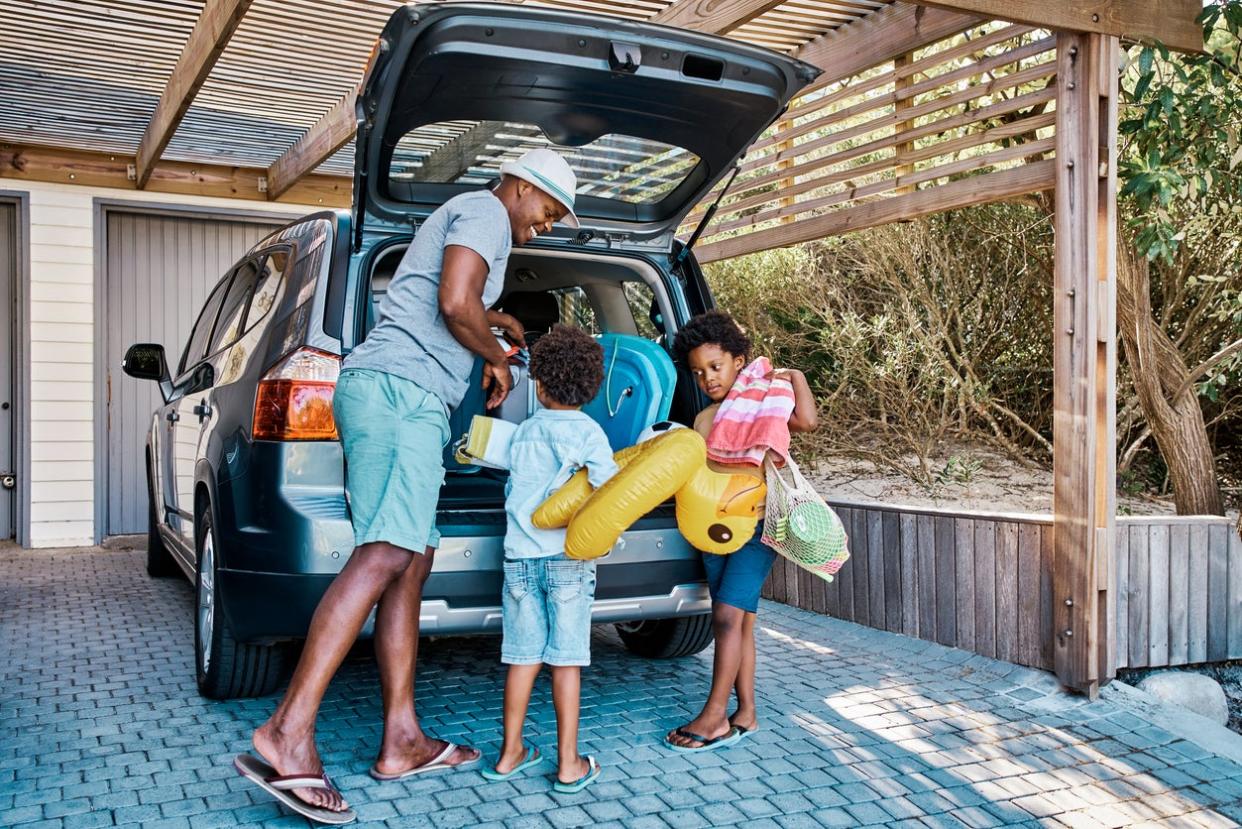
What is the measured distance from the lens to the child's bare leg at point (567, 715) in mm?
3154

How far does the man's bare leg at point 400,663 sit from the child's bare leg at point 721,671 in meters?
0.83

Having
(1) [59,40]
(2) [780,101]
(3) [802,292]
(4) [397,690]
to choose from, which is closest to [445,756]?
(4) [397,690]

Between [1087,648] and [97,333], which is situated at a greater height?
[97,333]

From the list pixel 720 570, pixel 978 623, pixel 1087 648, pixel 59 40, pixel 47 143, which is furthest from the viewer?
pixel 47 143

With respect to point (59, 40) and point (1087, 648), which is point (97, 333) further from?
point (1087, 648)

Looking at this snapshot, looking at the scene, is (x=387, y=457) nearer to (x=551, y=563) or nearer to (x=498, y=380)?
(x=498, y=380)

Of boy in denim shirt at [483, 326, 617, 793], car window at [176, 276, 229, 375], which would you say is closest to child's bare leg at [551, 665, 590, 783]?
boy in denim shirt at [483, 326, 617, 793]

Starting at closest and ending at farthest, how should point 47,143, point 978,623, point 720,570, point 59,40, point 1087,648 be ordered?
point 720,570 < point 1087,648 < point 978,623 < point 59,40 < point 47,143

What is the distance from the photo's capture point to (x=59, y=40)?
5508mm

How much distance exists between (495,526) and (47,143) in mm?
5988

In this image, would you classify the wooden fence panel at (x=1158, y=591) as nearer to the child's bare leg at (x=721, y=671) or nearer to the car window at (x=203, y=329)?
the child's bare leg at (x=721, y=671)

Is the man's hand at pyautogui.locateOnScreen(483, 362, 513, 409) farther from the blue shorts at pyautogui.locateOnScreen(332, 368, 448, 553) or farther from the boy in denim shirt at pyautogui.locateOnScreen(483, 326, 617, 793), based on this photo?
the blue shorts at pyautogui.locateOnScreen(332, 368, 448, 553)

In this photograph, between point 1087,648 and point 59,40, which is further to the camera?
point 59,40


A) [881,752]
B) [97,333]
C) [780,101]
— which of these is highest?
[780,101]
